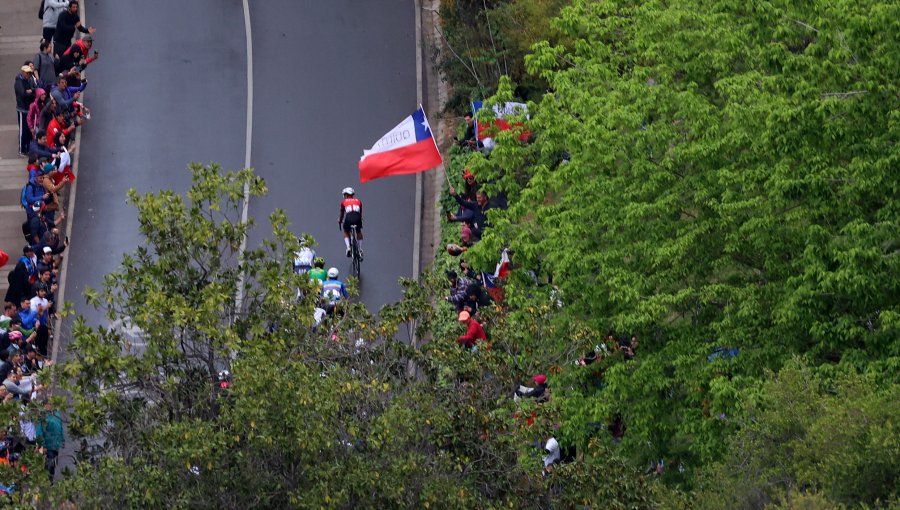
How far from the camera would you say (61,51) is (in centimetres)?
3672

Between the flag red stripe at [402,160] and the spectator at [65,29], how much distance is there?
10867mm

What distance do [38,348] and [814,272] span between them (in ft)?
46.6

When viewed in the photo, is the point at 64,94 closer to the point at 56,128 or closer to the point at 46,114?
the point at 46,114

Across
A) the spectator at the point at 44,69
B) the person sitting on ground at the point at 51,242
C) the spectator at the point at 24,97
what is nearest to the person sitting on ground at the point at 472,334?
the person sitting on ground at the point at 51,242

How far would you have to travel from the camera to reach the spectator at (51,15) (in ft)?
121

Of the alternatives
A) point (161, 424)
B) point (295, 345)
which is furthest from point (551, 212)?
point (161, 424)

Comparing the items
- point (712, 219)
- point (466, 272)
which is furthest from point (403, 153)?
point (712, 219)

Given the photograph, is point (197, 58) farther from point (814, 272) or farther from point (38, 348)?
point (814, 272)

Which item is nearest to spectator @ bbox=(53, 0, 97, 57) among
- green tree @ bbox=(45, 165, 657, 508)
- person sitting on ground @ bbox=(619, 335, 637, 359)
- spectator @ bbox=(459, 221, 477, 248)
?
spectator @ bbox=(459, 221, 477, 248)

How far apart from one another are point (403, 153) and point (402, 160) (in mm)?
122

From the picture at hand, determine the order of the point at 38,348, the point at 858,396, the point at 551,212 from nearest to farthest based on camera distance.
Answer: the point at 858,396
the point at 551,212
the point at 38,348

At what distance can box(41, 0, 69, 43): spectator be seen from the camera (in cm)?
3688

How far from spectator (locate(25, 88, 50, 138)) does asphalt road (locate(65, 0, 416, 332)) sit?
4.90 ft

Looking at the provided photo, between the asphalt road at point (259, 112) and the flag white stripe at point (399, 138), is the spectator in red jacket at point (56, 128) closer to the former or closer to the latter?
the asphalt road at point (259, 112)
